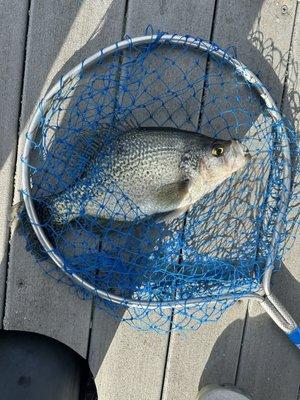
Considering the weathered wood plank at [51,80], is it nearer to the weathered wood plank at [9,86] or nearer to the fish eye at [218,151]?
the weathered wood plank at [9,86]

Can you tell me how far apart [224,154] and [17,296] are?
0.83 meters

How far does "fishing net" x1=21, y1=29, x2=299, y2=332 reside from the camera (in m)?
1.69

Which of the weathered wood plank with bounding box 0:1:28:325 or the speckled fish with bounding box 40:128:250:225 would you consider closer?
the speckled fish with bounding box 40:128:250:225

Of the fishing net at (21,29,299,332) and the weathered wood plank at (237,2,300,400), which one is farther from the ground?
the fishing net at (21,29,299,332)

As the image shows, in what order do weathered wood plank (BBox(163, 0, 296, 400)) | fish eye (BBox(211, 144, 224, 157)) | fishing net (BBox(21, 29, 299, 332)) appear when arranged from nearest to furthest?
fish eye (BBox(211, 144, 224, 157)), fishing net (BBox(21, 29, 299, 332)), weathered wood plank (BBox(163, 0, 296, 400))

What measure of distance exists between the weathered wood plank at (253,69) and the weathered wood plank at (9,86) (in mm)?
656

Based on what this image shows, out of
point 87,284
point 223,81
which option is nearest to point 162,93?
point 223,81

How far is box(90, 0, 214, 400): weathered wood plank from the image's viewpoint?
1.76 meters

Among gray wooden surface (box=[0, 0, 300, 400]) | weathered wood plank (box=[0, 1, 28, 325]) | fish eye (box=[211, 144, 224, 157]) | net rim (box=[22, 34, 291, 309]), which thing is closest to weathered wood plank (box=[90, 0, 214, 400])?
gray wooden surface (box=[0, 0, 300, 400])

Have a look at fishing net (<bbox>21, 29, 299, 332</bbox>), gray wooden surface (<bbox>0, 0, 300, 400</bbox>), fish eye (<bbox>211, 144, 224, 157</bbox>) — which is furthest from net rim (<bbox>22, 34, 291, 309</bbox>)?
fish eye (<bbox>211, 144, 224, 157</bbox>)

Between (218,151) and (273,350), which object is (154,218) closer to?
(218,151)

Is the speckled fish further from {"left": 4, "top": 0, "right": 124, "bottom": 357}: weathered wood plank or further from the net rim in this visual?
{"left": 4, "top": 0, "right": 124, "bottom": 357}: weathered wood plank

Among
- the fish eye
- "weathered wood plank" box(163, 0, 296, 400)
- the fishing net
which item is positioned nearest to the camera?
the fish eye

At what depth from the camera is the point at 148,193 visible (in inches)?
63.8
